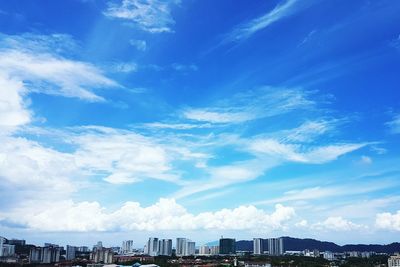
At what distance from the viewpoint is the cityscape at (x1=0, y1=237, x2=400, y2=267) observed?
251 feet

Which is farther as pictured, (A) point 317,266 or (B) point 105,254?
(B) point 105,254

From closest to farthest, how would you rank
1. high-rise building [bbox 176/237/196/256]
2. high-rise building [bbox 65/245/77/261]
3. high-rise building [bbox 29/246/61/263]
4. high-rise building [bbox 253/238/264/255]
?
high-rise building [bbox 29/246/61/263], high-rise building [bbox 65/245/77/261], high-rise building [bbox 176/237/196/256], high-rise building [bbox 253/238/264/255]

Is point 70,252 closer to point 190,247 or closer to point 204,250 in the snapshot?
point 190,247

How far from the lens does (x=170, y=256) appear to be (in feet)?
371

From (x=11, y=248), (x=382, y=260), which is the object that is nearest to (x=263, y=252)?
(x=382, y=260)

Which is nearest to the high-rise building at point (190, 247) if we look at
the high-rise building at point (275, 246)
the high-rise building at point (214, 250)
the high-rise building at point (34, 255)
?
the high-rise building at point (214, 250)

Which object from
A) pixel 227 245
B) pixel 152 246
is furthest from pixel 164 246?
pixel 227 245

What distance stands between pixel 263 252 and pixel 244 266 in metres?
78.1

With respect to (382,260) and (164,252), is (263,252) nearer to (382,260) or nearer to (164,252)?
(164,252)

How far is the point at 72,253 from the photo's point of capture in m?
104

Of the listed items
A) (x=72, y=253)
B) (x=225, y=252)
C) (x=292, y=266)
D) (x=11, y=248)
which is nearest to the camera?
(x=292, y=266)

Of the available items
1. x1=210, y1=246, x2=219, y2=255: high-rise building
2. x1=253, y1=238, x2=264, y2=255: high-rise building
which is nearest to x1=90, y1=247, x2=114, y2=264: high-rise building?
x1=210, y1=246, x2=219, y2=255: high-rise building

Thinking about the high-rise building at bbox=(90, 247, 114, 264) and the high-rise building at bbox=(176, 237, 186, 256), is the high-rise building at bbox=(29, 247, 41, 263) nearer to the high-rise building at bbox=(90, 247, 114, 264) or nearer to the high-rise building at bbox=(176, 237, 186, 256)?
the high-rise building at bbox=(90, 247, 114, 264)

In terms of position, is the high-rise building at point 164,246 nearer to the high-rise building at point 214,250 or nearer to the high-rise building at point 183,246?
the high-rise building at point 183,246
